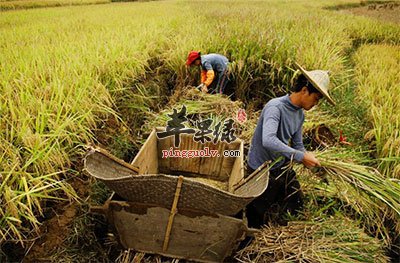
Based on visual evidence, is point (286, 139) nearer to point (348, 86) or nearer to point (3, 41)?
point (348, 86)

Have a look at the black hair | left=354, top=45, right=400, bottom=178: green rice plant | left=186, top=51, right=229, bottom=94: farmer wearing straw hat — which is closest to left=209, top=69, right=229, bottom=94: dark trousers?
left=186, top=51, right=229, bottom=94: farmer wearing straw hat

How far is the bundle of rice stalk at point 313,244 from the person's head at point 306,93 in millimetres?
749

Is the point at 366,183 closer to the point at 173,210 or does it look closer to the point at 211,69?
the point at 173,210

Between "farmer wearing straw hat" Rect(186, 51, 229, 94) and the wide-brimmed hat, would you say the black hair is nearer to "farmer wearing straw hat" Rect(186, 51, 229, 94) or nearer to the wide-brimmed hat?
the wide-brimmed hat

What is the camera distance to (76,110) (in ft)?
6.73

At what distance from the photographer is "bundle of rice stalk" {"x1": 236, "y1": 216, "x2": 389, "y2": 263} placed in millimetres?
1495

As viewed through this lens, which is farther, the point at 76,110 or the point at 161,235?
the point at 76,110

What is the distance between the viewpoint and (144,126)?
2.75 m

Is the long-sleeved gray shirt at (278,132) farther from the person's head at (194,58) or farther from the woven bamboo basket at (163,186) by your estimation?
the person's head at (194,58)

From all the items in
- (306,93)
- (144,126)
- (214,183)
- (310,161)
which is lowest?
(214,183)

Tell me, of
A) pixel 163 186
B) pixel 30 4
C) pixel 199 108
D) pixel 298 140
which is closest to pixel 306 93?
pixel 298 140

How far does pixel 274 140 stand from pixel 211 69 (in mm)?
1857

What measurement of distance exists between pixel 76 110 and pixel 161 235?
3.71ft

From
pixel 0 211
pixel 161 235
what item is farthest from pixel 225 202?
pixel 0 211
